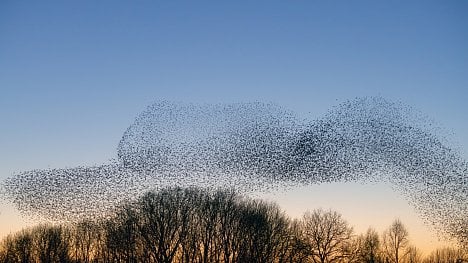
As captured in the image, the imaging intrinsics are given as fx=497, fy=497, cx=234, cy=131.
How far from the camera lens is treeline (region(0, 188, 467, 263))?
63.6 meters

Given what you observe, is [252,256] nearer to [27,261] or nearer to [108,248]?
[108,248]

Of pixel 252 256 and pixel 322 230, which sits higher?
pixel 322 230

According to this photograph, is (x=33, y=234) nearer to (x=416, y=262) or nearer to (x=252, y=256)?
(x=252, y=256)

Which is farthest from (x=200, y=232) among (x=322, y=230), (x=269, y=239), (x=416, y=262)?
(x=416, y=262)

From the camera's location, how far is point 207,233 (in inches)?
2581

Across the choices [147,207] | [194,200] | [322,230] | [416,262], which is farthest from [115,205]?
[416,262]

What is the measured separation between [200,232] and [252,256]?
27.0ft

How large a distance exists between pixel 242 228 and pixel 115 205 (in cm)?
1759

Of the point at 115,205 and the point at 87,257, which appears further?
the point at 87,257

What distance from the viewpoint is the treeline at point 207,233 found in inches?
2504

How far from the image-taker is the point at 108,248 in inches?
2847

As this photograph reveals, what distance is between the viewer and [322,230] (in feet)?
249

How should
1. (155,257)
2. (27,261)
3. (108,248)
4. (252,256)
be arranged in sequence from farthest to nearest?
(27,261) < (108,248) < (252,256) < (155,257)

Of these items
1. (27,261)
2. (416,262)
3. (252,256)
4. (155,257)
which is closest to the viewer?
(155,257)
